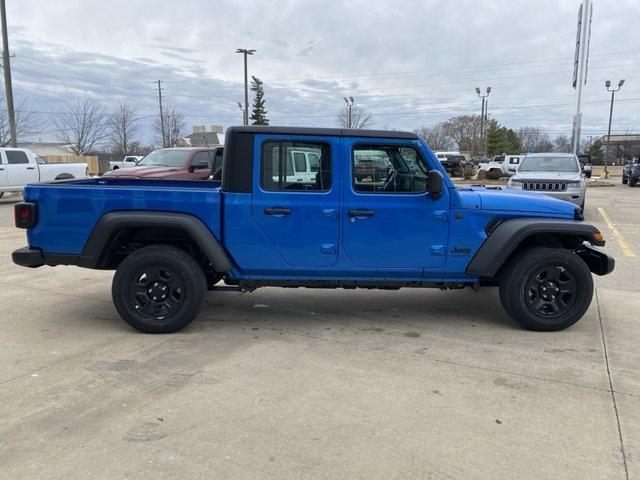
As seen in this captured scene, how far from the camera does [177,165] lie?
13062mm

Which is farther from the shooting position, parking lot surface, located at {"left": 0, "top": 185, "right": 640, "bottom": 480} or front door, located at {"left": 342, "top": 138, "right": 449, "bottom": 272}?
front door, located at {"left": 342, "top": 138, "right": 449, "bottom": 272}

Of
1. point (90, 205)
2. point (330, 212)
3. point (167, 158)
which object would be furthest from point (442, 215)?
point (167, 158)

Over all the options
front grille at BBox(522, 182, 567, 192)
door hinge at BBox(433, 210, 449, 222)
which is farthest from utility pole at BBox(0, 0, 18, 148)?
door hinge at BBox(433, 210, 449, 222)

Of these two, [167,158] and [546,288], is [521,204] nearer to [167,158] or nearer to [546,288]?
[546,288]

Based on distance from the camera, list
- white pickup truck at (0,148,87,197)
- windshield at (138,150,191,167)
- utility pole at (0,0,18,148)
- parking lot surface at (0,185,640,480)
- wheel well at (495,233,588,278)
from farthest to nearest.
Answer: utility pole at (0,0,18,148) < white pickup truck at (0,148,87,197) < windshield at (138,150,191,167) < wheel well at (495,233,588,278) < parking lot surface at (0,185,640,480)

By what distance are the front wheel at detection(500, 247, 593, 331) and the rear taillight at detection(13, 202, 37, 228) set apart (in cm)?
426

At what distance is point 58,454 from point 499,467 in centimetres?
235

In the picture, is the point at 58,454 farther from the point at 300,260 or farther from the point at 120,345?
the point at 300,260

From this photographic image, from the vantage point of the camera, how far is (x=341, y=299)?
5977 mm

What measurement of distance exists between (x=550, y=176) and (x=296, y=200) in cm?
1018

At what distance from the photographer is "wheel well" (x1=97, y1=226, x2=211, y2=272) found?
470 cm

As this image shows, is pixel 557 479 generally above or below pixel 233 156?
below

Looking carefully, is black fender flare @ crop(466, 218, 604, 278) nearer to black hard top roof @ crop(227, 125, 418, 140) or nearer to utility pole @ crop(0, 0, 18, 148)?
black hard top roof @ crop(227, 125, 418, 140)

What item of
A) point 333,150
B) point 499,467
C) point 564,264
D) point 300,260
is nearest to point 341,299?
point 300,260
